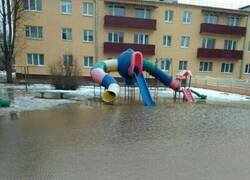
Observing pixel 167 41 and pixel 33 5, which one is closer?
pixel 33 5

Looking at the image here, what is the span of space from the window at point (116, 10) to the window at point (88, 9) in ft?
6.67

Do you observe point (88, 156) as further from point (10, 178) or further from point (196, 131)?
point (196, 131)

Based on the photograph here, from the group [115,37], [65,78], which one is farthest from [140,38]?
[65,78]

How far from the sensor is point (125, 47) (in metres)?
28.3

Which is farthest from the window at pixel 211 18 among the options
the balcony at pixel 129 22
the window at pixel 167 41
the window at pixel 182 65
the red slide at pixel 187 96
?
the red slide at pixel 187 96

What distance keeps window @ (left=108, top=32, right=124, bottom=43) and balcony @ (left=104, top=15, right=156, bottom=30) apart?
3.30 ft

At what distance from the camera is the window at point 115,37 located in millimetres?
28327

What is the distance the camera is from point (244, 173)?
508 centimetres

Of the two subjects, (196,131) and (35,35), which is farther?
(35,35)

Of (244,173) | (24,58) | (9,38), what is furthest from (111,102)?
(24,58)

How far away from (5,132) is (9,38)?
59.3 ft

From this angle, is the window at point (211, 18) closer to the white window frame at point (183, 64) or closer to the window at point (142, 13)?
the white window frame at point (183, 64)

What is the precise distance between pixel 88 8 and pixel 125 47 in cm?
566

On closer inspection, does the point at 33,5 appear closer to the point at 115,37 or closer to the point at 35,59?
the point at 35,59
